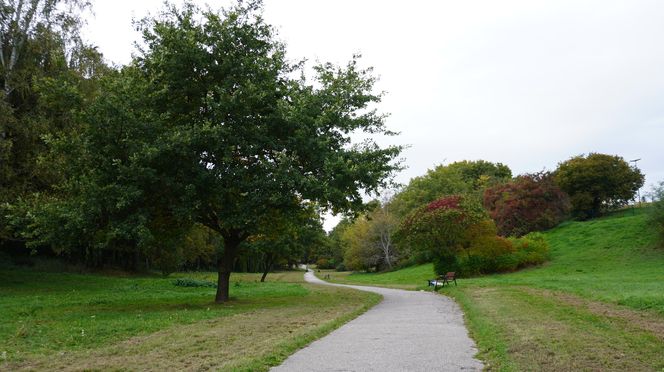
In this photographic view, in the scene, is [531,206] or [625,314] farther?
[531,206]

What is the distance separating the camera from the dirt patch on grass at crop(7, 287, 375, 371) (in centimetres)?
746

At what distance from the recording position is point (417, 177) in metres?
78.6

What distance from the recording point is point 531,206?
47.7 meters

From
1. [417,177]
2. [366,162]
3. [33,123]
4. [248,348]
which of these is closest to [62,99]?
[33,123]

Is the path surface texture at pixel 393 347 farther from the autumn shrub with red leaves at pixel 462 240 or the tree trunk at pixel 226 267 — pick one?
the autumn shrub with red leaves at pixel 462 240

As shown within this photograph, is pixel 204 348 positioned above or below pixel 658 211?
below

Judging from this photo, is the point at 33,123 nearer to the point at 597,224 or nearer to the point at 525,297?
the point at 525,297

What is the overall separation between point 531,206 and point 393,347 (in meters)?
42.9

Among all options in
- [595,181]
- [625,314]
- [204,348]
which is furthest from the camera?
[595,181]

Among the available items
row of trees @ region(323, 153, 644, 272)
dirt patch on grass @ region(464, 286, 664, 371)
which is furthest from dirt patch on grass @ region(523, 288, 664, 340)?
row of trees @ region(323, 153, 644, 272)

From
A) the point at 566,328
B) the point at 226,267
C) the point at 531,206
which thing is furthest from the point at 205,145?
the point at 531,206

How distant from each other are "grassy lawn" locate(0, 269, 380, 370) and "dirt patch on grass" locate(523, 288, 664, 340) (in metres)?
6.28

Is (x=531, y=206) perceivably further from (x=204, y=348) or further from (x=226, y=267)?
(x=204, y=348)

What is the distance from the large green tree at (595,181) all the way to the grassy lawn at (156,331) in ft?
133
